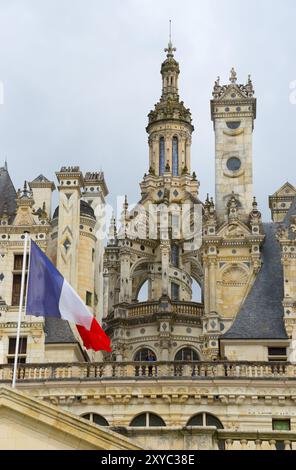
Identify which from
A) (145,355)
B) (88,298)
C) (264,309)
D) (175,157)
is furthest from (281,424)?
(175,157)

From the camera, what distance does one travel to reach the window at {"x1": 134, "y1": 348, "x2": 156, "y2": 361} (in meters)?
68.1

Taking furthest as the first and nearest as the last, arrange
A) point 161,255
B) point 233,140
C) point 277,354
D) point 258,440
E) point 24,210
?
1. point 161,255
2. point 233,140
3. point 24,210
4. point 277,354
5. point 258,440

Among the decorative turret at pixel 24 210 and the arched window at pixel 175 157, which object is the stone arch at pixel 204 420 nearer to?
the decorative turret at pixel 24 210

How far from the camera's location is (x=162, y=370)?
4347cm

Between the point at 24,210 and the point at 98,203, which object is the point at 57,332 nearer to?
the point at 24,210

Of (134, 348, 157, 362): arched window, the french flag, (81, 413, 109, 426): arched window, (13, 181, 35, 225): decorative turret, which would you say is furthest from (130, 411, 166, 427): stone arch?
(134, 348, 157, 362): arched window

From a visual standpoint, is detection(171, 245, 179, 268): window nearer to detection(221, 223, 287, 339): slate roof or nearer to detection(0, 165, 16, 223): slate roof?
detection(0, 165, 16, 223): slate roof

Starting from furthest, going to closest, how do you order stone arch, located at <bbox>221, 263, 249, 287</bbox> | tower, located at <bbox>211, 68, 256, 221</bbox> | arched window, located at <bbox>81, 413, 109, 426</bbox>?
tower, located at <bbox>211, 68, 256, 221</bbox>
stone arch, located at <bbox>221, 263, 249, 287</bbox>
arched window, located at <bbox>81, 413, 109, 426</bbox>

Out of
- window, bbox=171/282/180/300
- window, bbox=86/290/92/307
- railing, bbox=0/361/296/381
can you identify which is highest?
window, bbox=171/282/180/300

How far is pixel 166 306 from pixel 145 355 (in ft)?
11.2

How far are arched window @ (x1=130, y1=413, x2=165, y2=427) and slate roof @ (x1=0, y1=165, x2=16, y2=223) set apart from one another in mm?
14473

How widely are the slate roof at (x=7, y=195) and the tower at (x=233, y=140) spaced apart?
11.1m

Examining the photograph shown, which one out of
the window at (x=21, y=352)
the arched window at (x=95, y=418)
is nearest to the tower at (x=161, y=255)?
the window at (x=21, y=352)
